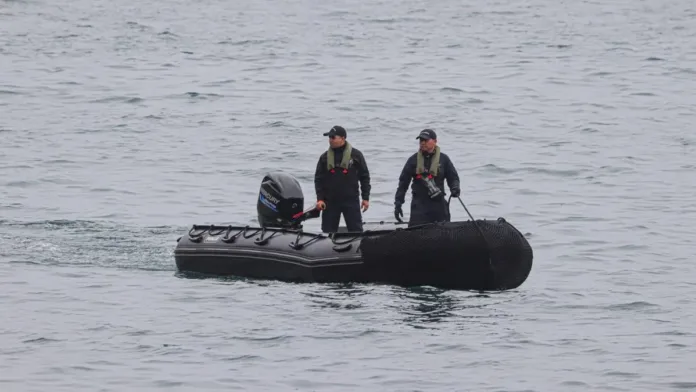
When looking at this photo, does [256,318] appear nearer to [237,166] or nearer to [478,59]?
[237,166]

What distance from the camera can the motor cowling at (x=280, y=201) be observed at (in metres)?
17.7

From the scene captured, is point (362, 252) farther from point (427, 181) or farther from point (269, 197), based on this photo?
point (269, 197)

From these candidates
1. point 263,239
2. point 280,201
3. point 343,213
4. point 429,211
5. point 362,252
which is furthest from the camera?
point 280,201

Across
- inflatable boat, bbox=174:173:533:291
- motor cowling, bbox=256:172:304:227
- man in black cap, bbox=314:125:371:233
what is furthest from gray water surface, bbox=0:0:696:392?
man in black cap, bbox=314:125:371:233

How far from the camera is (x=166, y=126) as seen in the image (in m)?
32.0

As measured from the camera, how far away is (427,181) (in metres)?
16.6

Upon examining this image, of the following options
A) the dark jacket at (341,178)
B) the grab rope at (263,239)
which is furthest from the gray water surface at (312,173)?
the dark jacket at (341,178)

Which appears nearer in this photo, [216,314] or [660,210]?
[216,314]

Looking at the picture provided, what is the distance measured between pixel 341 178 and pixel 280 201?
839mm

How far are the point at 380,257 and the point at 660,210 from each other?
9.14 m

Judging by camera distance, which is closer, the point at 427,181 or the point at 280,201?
the point at 427,181

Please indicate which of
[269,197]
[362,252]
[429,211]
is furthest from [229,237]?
[429,211]

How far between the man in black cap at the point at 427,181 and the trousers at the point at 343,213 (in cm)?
91

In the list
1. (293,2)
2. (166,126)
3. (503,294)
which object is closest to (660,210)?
(503,294)
